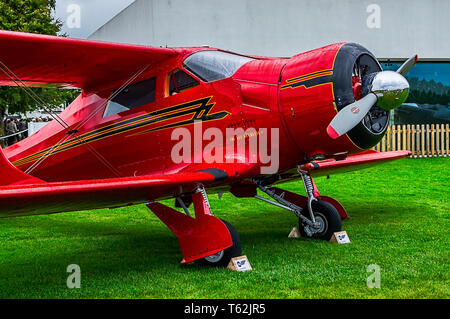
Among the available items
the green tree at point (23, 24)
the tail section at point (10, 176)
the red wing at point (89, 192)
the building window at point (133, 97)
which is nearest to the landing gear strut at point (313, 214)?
the red wing at point (89, 192)

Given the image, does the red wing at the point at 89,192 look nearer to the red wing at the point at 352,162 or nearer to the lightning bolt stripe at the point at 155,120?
the lightning bolt stripe at the point at 155,120

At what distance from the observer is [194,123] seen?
6.04m

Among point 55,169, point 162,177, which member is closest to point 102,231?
point 55,169

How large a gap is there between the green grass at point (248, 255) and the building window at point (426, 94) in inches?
463

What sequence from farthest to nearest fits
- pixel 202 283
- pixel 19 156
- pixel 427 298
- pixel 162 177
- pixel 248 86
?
1. pixel 19 156
2. pixel 248 86
3. pixel 162 177
4. pixel 202 283
5. pixel 427 298

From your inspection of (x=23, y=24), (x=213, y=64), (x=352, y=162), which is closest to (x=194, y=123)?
(x=213, y=64)

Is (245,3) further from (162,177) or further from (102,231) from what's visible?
(162,177)

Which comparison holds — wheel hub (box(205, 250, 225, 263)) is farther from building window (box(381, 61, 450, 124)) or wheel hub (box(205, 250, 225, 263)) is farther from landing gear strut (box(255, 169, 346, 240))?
building window (box(381, 61, 450, 124))

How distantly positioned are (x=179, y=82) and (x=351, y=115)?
215cm

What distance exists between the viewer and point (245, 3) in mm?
20250

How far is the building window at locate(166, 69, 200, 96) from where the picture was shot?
6164 millimetres

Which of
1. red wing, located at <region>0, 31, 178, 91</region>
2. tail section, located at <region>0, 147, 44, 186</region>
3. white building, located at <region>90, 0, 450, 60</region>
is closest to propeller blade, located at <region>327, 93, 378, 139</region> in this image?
red wing, located at <region>0, 31, 178, 91</region>

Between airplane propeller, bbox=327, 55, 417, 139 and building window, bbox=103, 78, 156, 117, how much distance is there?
238 centimetres

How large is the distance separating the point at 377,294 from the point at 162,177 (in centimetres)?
239
